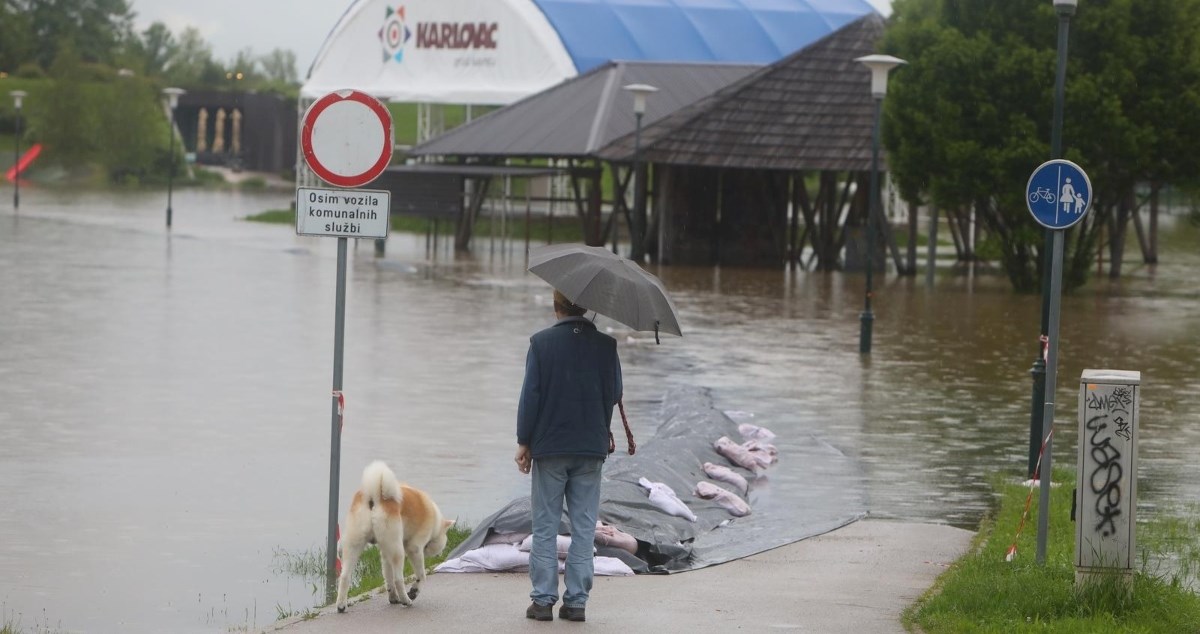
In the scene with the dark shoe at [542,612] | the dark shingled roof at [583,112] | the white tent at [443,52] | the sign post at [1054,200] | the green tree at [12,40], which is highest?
the green tree at [12,40]

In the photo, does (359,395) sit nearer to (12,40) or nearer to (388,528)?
(388,528)

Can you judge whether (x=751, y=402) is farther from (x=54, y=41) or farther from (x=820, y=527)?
(x=54, y=41)

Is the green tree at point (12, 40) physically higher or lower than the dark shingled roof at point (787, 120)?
higher

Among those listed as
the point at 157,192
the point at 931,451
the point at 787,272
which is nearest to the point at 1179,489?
the point at 931,451

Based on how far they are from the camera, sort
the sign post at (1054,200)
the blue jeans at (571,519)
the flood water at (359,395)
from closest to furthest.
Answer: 1. the blue jeans at (571,519)
2. the sign post at (1054,200)
3. the flood water at (359,395)

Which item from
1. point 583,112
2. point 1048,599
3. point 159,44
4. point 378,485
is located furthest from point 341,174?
point 159,44

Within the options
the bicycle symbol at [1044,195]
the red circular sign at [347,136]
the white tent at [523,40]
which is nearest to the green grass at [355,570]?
the red circular sign at [347,136]

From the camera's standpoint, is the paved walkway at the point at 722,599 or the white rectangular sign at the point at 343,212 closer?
the paved walkway at the point at 722,599

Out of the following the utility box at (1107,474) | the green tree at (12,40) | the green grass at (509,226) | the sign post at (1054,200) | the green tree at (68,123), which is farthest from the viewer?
the green tree at (12,40)

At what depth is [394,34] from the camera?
63.9m

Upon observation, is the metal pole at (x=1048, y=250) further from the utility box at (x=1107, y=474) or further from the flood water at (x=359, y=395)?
the utility box at (x=1107, y=474)

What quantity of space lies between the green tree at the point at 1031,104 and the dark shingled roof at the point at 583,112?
10972 millimetres

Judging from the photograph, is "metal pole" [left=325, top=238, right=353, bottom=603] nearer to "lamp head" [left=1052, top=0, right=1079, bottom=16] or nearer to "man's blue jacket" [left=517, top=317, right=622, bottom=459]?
"man's blue jacket" [left=517, top=317, right=622, bottom=459]

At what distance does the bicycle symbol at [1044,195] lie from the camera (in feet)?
32.2
